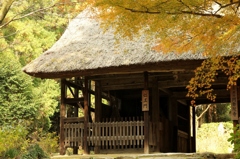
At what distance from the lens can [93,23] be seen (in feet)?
54.0

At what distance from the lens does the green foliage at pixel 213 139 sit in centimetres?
2298

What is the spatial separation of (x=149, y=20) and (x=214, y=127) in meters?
17.1

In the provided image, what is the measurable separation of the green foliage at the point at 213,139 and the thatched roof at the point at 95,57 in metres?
9.88

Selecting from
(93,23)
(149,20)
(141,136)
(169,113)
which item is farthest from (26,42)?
(149,20)

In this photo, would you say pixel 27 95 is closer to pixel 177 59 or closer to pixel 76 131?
pixel 76 131

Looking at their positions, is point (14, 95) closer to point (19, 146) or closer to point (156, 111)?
point (19, 146)

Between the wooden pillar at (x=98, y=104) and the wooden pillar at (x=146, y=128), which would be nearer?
the wooden pillar at (x=146, y=128)

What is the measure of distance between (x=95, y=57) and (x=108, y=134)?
2.21 metres

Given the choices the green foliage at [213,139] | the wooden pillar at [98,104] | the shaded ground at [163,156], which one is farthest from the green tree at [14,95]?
the green foliage at [213,139]

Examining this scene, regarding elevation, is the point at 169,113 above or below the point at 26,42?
below

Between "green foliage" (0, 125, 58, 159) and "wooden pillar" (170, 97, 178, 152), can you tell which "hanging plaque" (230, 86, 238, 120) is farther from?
"green foliage" (0, 125, 58, 159)

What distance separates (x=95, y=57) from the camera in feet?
46.0

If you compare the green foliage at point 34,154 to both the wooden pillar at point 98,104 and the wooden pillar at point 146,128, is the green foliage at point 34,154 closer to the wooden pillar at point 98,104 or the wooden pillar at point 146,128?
the wooden pillar at point 98,104

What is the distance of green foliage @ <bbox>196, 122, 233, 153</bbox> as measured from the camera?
75.4 ft
